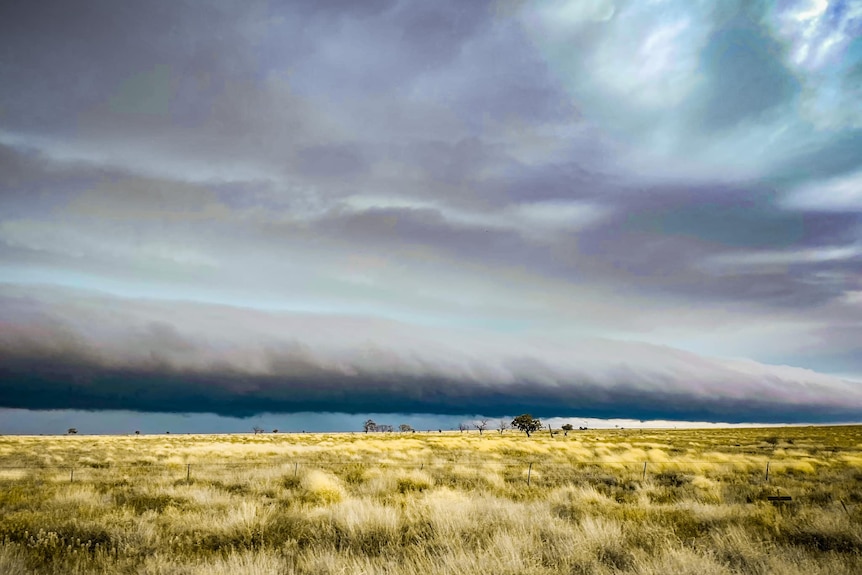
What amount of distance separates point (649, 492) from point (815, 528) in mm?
6842

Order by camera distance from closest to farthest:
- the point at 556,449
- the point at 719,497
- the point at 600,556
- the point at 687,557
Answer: the point at 687,557, the point at 600,556, the point at 719,497, the point at 556,449

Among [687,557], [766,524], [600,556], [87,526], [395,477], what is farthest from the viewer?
[395,477]

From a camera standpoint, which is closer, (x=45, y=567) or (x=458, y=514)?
(x=45, y=567)

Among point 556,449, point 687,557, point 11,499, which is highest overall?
point 687,557

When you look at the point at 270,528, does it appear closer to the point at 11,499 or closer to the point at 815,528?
the point at 11,499

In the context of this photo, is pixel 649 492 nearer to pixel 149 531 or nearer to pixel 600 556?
pixel 600 556

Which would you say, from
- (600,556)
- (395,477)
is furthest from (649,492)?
(600,556)

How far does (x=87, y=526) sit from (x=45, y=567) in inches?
119

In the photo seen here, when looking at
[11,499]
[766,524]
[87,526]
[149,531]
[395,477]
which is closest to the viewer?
[149,531]

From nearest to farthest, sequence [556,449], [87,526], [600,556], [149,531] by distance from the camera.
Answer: [600,556] < [149,531] < [87,526] < [556,449]

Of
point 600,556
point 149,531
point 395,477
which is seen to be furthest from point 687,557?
point 395,477

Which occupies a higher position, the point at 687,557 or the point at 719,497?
the point at 687,557

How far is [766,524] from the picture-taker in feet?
37.1

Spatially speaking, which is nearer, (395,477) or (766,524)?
(766,524)
